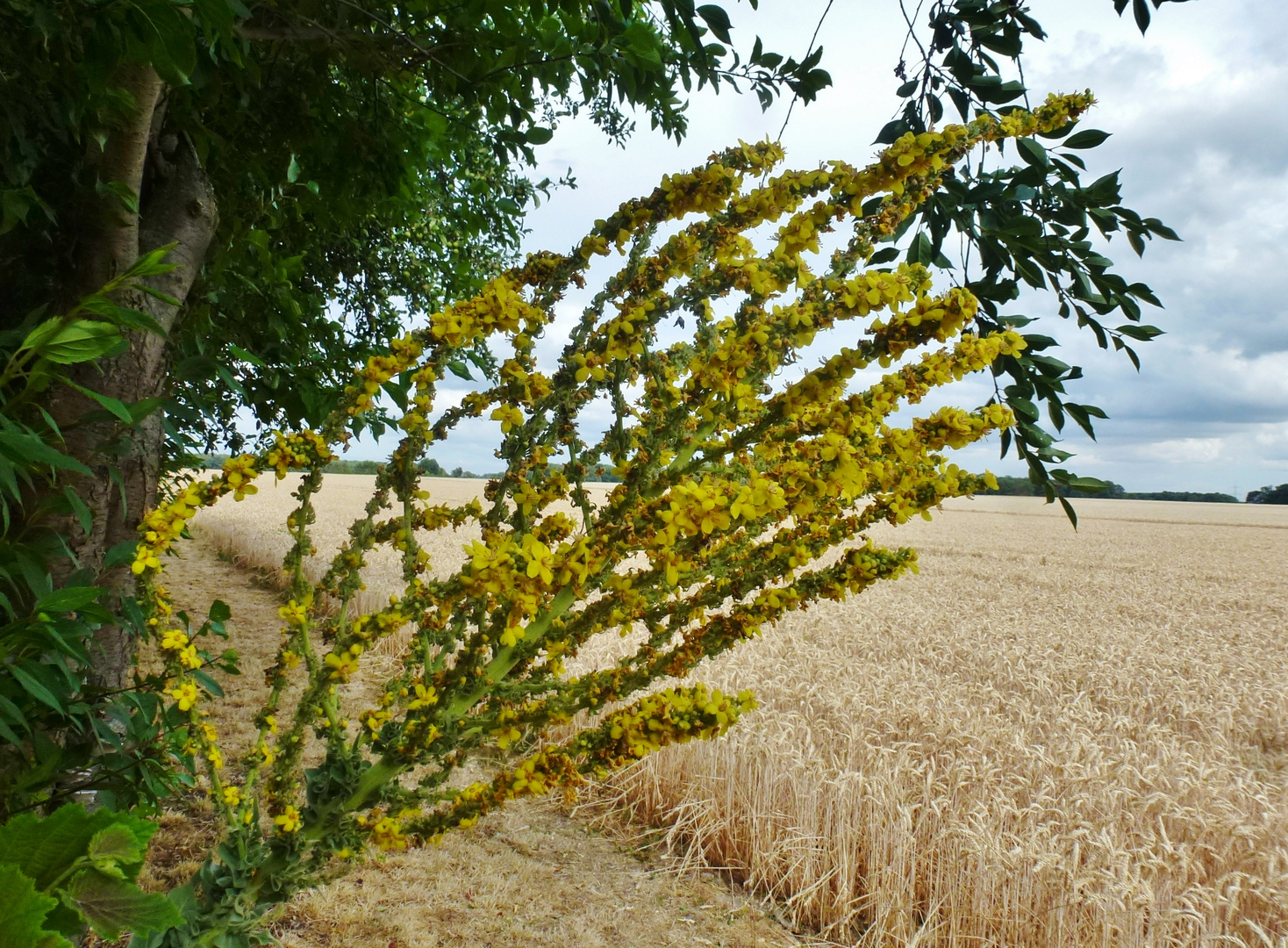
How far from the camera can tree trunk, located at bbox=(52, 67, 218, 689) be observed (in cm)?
193

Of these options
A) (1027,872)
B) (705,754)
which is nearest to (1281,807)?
(1027,872)

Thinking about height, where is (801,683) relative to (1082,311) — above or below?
below

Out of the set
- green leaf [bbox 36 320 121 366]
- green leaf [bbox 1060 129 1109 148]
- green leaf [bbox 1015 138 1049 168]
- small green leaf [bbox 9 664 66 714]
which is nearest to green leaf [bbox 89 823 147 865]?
green leaf [bbox 36 320 121 366]

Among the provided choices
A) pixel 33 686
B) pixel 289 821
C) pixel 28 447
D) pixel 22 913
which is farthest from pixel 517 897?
pixel 22 913

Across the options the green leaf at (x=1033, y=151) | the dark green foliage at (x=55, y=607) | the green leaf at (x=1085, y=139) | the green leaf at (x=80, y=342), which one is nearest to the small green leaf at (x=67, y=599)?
the dark green foliage at (x=55, y=607)

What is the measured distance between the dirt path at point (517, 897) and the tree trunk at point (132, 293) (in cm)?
156

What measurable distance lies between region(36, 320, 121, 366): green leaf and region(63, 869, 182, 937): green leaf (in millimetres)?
717

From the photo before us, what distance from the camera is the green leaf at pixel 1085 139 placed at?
2.19 meters

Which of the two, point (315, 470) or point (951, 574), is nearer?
point (315, 470)

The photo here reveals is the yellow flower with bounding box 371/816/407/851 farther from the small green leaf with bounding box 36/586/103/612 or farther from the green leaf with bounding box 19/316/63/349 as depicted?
the green leaf with bounding box 19/316/63/349

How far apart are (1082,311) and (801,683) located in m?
4.59

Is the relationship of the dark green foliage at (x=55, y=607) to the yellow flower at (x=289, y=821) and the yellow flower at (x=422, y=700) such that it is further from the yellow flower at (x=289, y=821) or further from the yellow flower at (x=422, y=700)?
the yellow flower at (x=422, y=700)

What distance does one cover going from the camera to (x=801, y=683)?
6293 mm

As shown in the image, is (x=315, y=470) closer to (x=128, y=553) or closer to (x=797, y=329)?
(x=128, y=553)
